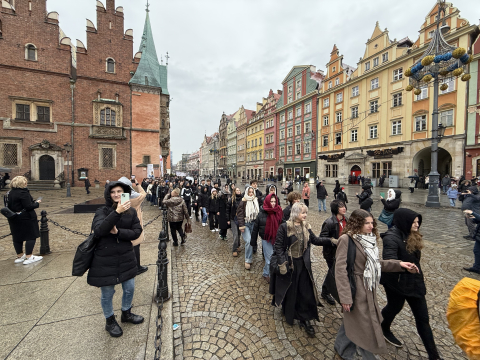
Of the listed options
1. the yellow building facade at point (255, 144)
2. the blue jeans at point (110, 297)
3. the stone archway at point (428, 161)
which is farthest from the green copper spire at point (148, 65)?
the stone archway at point (428, 161)

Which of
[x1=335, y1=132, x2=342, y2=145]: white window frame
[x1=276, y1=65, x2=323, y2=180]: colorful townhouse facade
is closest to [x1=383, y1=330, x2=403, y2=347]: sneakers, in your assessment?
[x1=335, y1=132, x2=342, y2=145]: white window frame

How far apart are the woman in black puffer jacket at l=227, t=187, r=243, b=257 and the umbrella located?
13.5ft

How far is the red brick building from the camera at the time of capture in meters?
19.7

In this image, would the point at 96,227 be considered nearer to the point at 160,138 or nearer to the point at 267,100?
the point at 160,138

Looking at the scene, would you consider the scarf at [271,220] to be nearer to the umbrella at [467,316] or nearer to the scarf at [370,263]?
the scarf at [370,263]

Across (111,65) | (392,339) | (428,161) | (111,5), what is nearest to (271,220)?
(392,339)

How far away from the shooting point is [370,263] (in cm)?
221

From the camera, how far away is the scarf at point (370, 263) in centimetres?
218

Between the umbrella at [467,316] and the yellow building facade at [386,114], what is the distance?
83.1ft

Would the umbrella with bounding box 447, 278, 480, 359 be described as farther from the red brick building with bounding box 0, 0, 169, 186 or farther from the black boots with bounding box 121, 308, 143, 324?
the red brick building with bounding box 0, 0, 169, 186

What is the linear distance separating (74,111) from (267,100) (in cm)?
3666

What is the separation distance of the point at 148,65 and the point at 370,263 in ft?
99.0

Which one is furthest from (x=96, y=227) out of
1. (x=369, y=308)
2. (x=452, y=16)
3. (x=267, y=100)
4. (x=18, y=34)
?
(x=267, y=100)

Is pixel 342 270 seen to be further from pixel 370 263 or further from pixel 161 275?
pixel 161 275
